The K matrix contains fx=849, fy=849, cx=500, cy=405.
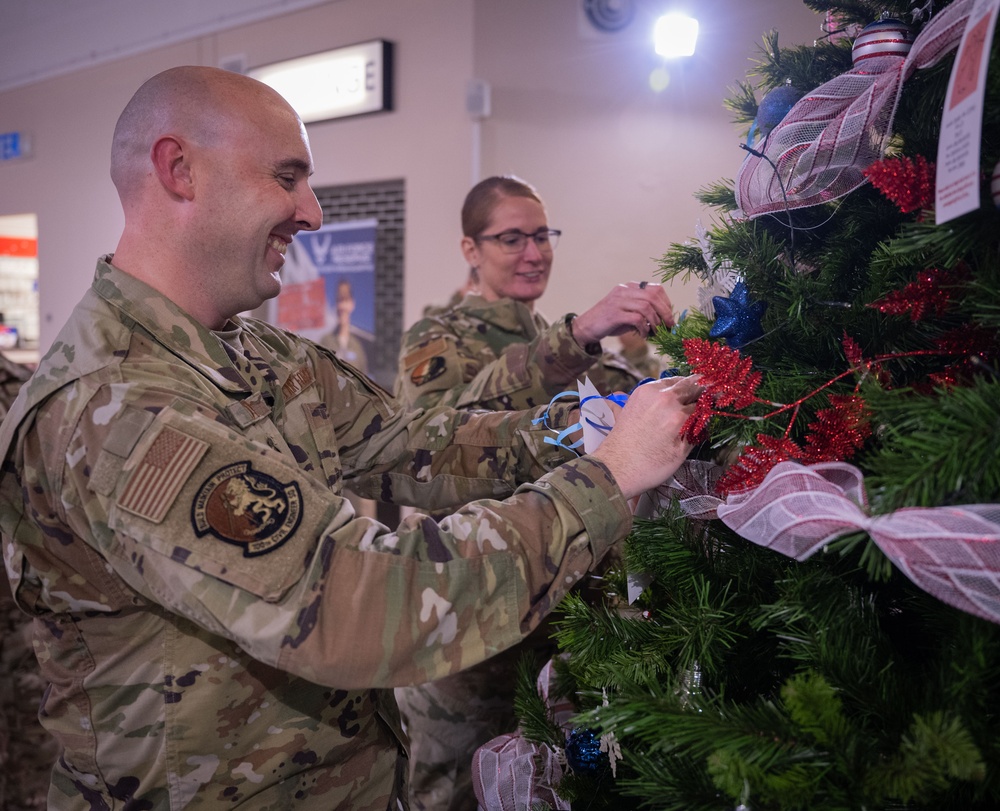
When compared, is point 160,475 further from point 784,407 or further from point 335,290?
point 335,290

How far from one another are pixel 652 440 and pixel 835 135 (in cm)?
38

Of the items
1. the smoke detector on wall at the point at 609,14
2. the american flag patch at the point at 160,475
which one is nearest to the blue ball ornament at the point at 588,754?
the american flag patch at the point at 160,475

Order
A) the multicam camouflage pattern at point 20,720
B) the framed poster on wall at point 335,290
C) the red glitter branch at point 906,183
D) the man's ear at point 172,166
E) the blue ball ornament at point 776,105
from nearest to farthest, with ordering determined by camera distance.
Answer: the red glitter branch at point 906,183
the blue ball ornament at point 776,105
the man's ear at point 172,166
the multicam camouflage pattern at point 20,720
the framed poster on wall at point 335,290

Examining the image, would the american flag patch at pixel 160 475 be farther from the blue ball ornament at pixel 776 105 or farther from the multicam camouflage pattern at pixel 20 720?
the multicam camouflage pattern at pixel 20 720

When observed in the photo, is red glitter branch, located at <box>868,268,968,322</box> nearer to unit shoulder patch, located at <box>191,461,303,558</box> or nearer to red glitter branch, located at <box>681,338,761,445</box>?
red glitter branch, located at <box>681,338,761,445</box>

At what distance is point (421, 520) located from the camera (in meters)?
0.97

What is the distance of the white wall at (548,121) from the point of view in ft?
11.7

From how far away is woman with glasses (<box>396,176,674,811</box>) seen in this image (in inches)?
73.7

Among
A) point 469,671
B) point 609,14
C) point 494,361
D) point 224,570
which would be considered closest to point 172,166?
point 224,570

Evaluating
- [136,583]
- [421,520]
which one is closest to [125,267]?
[136,583]

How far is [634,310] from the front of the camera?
163 cm

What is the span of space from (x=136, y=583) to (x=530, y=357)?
1123mm

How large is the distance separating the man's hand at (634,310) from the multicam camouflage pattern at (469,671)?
6.8 inches

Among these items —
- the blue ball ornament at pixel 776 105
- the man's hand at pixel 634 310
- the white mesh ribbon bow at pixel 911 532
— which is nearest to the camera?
the white mesh ribbon bow at pixel 911 532
